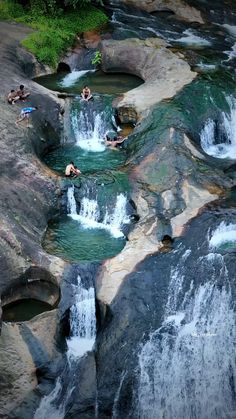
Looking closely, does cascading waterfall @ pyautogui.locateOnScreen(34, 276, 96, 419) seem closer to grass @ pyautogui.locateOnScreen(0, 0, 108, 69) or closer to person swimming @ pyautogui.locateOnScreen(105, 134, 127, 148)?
person swimming @ pyautogui.locateOnScreen(105, 134, 127, 148)

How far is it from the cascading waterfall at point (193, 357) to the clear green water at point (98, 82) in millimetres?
11423

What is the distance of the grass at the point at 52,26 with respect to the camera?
78.9 feet

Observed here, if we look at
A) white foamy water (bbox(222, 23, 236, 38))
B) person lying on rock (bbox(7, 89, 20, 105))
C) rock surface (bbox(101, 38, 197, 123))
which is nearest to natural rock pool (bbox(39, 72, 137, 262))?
rock surface (bbox(101, 38, 197, 123))

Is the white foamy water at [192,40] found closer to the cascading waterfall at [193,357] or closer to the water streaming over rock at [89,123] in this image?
the water streaming over rock at [89,123]

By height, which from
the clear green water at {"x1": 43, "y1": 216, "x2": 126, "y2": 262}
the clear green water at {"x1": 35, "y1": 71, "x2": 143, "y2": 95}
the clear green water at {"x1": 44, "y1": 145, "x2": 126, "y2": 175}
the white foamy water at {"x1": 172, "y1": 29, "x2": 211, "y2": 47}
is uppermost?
the white foamy water at {"x1": 172, "y1": 29, "x2": 211, "y2": 47}

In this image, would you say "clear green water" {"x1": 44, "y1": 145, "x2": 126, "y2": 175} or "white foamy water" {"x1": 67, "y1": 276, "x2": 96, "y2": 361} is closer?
"white foamy water" {"x1": 67, "y1": 276, "x2": 96, "y2": 361}

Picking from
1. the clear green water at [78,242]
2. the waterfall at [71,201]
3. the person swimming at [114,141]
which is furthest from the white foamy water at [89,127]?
the clear green water at [78,242]

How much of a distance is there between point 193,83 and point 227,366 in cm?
1227

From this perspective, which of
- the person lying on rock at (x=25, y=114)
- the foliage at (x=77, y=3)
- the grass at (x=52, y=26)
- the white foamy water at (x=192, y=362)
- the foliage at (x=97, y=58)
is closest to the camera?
the white foamy water at (x=192, y=362)

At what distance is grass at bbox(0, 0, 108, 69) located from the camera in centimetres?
2406

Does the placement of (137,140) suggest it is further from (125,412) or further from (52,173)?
(125,412)

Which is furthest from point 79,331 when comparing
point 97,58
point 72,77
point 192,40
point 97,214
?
point 192,40

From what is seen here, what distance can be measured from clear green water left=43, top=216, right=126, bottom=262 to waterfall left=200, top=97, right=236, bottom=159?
587 centimetres

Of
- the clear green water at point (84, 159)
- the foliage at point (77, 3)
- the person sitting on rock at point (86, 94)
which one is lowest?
the clear green water at point (84, 159)
